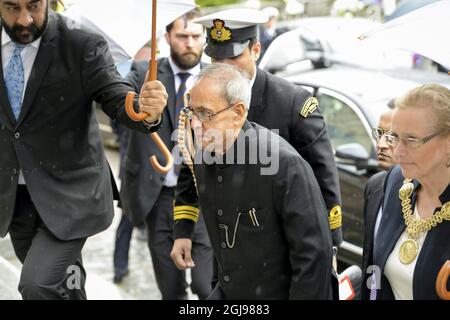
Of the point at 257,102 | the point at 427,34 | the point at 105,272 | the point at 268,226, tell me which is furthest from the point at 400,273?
the point at 105,272

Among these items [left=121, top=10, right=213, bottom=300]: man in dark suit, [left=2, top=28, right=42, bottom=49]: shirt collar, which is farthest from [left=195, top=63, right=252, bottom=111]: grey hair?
[left=121, top=10, right=213, bottom=300]: man in dark suit

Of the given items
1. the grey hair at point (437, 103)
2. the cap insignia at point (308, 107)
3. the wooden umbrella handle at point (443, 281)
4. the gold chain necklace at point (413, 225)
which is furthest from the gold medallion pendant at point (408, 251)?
the cap insignia at point (308, 107)

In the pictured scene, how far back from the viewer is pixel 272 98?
437 centimetres

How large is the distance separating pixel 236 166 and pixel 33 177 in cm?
118

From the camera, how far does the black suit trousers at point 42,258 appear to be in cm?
402

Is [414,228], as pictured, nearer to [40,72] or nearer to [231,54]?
[231,54]

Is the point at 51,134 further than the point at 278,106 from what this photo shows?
No

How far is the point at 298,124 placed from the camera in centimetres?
432

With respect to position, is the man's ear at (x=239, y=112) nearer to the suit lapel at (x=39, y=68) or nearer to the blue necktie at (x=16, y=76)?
the suit lapel at (x=39, y=68)

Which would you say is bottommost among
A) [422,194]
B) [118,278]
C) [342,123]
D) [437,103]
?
[118,278]

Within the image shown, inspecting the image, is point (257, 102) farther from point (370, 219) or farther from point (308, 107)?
point (370, 219)

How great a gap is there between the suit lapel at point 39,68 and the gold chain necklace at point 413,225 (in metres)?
1.88

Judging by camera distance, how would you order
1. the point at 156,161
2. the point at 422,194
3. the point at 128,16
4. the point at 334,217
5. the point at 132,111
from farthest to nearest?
1. the point at 156,161
2. the point at 334,217
3. the point at 128,16
4. the point at 132,111
5. the point at 422,194

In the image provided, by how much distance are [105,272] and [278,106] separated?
142 inches
